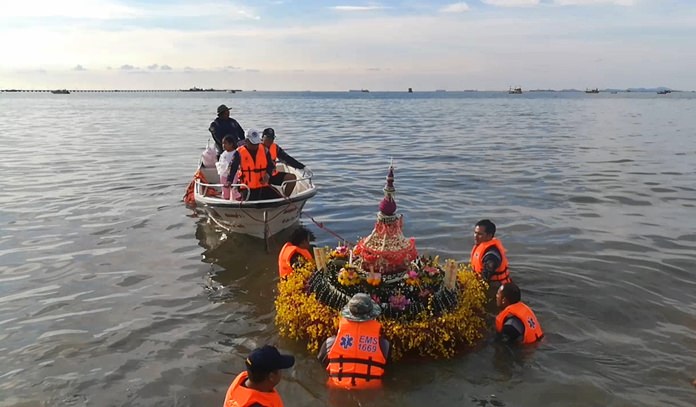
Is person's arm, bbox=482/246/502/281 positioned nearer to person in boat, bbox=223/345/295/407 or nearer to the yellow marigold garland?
the yellow marigold garland

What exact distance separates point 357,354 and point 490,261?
298 centimetres

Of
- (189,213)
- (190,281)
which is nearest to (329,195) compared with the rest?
(189,213)

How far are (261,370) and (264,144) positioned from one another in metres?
7.50

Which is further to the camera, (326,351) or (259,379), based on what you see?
(326,351)

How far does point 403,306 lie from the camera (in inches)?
253

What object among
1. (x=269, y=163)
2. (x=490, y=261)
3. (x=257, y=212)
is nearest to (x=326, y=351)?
(x=490, y=261)

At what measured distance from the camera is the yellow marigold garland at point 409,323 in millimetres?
6336

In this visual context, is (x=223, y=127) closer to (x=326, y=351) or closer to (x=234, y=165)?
(x=234, y=165)

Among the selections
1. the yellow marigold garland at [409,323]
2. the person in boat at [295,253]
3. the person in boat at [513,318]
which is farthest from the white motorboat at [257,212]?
A: the person in boat at [513,318]

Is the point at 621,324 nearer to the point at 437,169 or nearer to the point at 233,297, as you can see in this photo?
the point at 233,297

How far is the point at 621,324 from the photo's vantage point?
7711 millimetres

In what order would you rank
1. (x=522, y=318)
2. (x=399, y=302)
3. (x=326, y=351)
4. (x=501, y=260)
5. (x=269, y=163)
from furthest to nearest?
(x=269, y=163)
(x=501, y=260)
(x=522, y=318)
(x=399, y=302)
(x=326, y=351)

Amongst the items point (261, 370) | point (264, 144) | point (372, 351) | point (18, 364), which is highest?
point (264, 144)

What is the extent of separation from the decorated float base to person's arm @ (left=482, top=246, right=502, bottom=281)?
46cm
